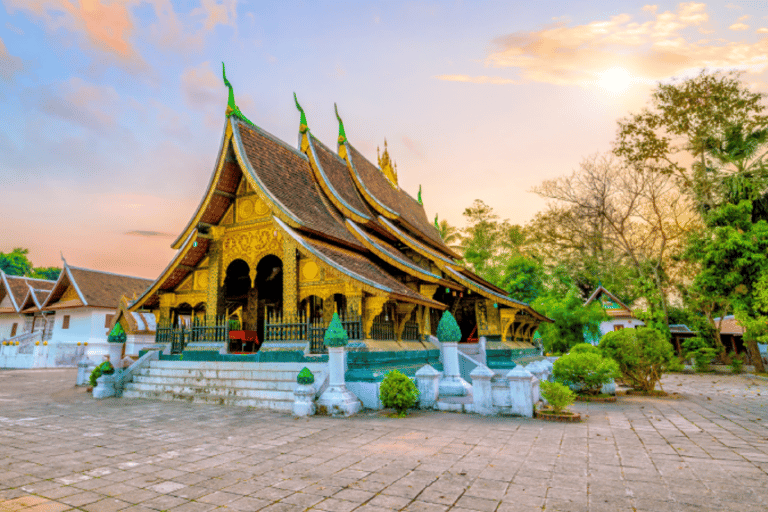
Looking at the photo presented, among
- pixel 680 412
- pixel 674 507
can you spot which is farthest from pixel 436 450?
pixel 680 412

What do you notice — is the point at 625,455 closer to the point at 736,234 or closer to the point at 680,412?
the point at 680,412

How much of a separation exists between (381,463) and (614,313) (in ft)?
81.0

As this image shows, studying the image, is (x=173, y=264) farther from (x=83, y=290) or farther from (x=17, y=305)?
(x=17, y=305)

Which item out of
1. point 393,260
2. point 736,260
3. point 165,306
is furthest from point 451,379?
point 736,260

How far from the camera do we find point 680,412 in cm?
745

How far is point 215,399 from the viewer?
8438 mm

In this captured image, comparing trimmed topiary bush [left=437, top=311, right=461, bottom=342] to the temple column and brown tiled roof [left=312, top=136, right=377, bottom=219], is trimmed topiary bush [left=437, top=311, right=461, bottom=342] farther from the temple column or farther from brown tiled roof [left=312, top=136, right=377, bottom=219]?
the temple column

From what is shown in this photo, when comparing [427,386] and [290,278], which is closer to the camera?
[427,386]

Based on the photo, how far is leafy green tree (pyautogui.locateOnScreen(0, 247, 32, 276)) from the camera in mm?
47500

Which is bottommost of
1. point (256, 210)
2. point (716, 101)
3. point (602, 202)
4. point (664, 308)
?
point (664, 308)

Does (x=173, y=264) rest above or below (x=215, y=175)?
below

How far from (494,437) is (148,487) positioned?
3.92 m

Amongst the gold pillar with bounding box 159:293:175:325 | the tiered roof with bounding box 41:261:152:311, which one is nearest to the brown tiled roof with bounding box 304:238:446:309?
the gold pillar with bounding box 159:293:175:325

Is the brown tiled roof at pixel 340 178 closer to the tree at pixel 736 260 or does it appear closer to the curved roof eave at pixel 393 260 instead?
the curved roof eave at pixel 393 260
